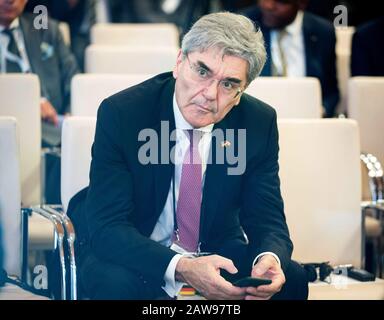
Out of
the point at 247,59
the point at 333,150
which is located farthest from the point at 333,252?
the point at 247,59

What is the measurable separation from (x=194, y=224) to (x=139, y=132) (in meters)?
0.31

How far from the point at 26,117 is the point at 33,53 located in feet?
2.75

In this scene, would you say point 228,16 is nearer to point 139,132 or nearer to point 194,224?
point 139,132

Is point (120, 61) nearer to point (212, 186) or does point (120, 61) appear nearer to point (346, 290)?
point (212, 186)

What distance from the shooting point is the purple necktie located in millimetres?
2730

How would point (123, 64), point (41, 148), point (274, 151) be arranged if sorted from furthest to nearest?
point (123, 64) < point (41, 148) < point (274, 151)

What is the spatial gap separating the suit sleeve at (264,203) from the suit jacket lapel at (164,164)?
24cm

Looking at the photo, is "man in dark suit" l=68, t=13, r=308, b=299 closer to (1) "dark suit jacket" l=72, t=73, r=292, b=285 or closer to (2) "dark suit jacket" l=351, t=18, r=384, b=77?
(1) "dark suit jacket" l=72, t=73, r=292, b=285

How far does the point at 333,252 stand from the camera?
10.3 feet

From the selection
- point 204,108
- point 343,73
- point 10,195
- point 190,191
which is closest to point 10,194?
point 10,195

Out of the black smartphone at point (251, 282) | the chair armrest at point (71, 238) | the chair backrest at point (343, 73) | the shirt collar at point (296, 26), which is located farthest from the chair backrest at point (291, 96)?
the chair backrest at point (343, 73)

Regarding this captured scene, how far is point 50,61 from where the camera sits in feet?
14.2

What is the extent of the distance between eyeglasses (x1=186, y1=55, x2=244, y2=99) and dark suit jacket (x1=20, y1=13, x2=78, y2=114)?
1651 millimetres

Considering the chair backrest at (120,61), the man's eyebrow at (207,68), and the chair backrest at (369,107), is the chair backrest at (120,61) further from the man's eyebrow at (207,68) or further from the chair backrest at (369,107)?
the man's eyebrow at (207,68)
